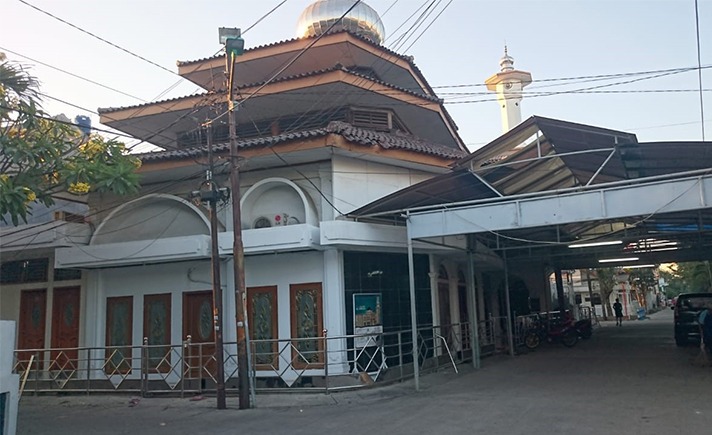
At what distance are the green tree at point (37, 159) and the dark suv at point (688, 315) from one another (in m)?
16.2

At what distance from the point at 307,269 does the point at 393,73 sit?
7634mm

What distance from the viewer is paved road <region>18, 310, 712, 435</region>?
812cm

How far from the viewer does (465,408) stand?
30.8 ft

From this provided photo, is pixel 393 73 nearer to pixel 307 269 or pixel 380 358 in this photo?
pixel 307 269

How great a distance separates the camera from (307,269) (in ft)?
43.0

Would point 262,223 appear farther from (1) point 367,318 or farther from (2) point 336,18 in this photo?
(2) point 336,18

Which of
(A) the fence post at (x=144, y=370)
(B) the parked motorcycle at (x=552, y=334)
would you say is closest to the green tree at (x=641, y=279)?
(B) the parked motorcycle at (x=552, y=334)

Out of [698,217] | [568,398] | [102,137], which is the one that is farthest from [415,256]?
[102,137]

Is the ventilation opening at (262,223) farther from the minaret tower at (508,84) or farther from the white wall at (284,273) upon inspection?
the minaret tower at (508,84)

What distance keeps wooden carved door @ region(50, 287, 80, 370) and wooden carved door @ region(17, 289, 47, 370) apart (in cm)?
40

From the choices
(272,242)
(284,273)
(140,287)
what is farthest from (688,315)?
(140,287)

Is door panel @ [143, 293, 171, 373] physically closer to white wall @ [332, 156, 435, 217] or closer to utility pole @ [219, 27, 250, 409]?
utility pole @ [219, 27, 250, 409]

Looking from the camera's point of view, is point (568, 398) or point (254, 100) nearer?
point (568, 398)

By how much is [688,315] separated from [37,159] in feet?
58.8
